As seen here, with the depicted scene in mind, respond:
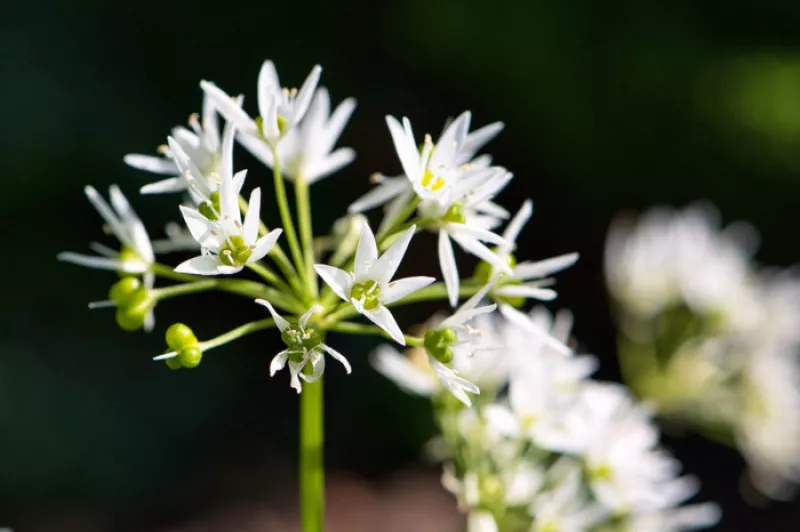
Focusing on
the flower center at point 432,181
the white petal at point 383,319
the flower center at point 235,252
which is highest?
the flower center at point 432,181

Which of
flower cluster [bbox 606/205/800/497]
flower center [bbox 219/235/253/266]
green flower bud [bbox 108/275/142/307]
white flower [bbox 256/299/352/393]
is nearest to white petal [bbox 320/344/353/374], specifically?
white flower [bbox 256/299/352/393]

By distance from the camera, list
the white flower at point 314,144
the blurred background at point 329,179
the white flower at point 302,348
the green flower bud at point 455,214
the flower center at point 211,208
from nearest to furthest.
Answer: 1. the white flower at point 302,348
2. the flower center at point 211,208
3. the green flower bud at point 455,214
4. the white flower at point 314,144
5. the blurred background at point 329,179

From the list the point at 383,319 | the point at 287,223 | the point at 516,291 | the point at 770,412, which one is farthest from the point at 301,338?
the point at 770,412

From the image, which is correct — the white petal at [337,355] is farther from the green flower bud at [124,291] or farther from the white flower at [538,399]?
the white flower at [538,399]

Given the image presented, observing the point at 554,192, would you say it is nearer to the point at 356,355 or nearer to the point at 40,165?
the point at 356,355

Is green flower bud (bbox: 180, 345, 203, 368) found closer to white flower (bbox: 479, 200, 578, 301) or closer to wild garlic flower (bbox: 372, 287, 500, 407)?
wild garlic flower (bbox: 372, 287, 500, 407)

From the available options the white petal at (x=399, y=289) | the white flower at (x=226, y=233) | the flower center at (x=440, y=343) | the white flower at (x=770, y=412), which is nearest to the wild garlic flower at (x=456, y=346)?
the flower center at (x=440, y=343)

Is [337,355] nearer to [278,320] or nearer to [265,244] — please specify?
[278,320]
